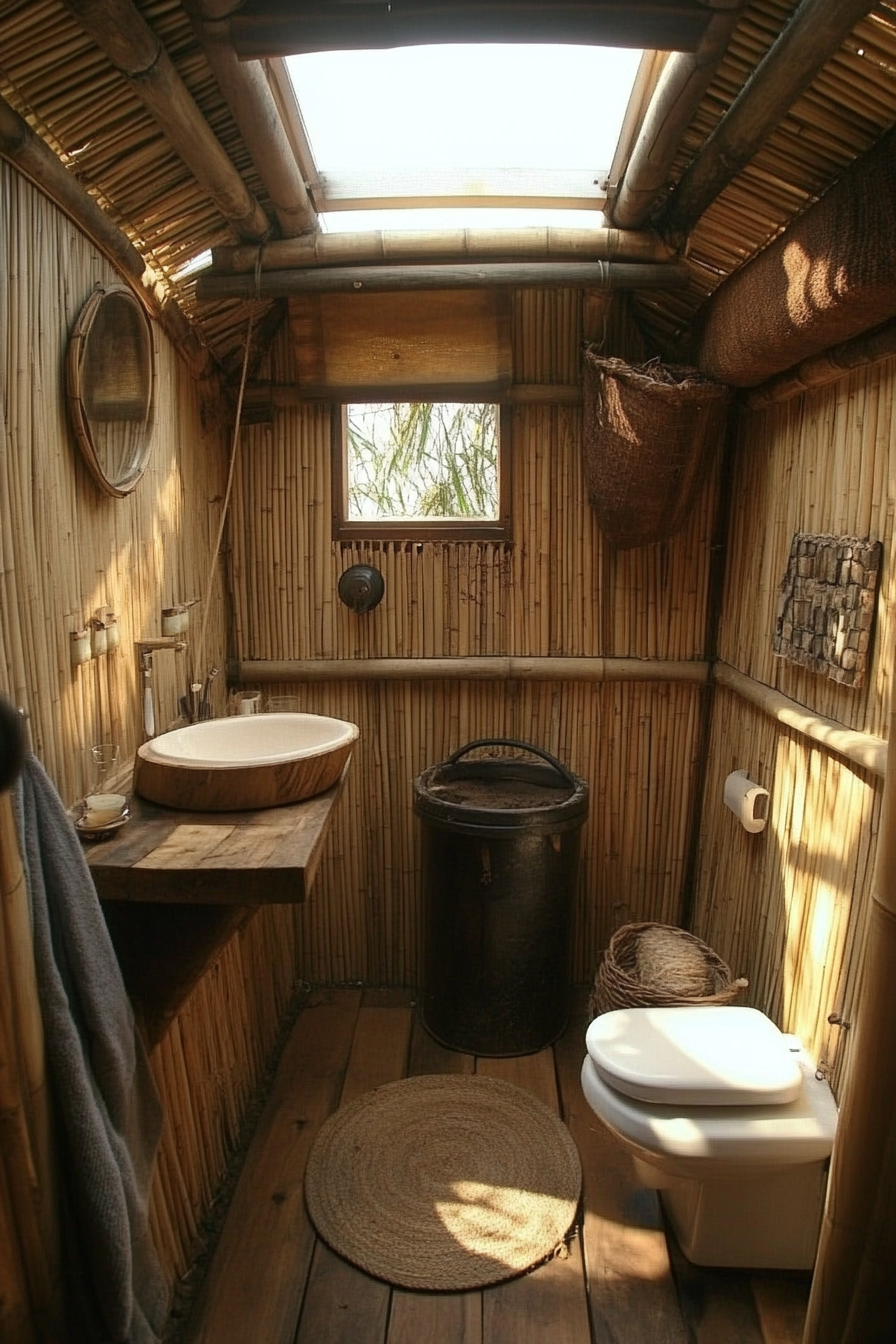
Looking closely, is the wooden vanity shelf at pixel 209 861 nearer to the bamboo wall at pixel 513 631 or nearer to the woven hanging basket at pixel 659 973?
the woven hanging basket at pixel 659 973

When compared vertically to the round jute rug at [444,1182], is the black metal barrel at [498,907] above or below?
above

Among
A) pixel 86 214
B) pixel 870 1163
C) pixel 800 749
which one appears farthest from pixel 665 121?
pixel 870 1163

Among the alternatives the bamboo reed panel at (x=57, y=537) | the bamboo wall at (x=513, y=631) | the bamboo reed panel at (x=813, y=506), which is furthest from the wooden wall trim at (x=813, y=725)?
the bamboo reed panel at (x=57, y=537)

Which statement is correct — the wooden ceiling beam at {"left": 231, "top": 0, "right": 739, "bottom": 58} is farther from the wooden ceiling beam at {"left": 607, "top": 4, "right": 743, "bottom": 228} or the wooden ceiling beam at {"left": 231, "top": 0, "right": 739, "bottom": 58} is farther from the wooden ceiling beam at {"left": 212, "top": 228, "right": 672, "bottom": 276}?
the wooden ceiling beam at {"left": 212, "top": 228, "right": 672, "bottom": 276}

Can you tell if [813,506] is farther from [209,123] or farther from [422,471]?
[209,123]

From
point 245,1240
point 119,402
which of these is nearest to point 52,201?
point 119,402

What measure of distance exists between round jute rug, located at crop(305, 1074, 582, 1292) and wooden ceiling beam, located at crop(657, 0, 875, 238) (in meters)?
2.55

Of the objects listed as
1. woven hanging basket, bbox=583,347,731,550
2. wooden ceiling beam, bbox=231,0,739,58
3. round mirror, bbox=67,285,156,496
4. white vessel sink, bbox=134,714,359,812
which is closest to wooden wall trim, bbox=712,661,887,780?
woven hanging basket, bbox=583,347,731,550

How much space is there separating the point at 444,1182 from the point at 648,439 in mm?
2182

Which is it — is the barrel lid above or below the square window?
below

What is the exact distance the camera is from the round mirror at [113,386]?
1908 millimetres

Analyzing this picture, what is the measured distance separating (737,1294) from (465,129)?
2907 mm

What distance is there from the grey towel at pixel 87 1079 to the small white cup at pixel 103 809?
16.3 inches

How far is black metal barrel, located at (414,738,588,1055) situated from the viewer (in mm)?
2861
